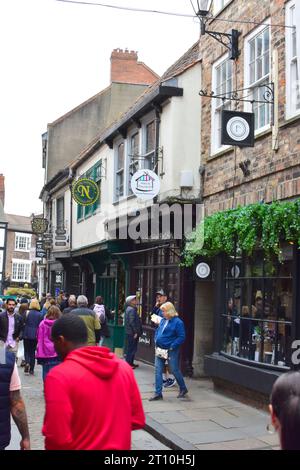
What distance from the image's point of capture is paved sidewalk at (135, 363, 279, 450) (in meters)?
7.05

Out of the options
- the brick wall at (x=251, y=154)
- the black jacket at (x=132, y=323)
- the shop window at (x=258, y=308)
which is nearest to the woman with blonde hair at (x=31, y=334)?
the black jacket at (x=132, y=323)

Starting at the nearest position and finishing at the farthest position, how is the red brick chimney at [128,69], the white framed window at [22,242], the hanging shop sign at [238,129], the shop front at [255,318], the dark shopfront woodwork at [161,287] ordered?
the shop front at [255,318] → the hanging shop sign at [238,129] → the dark shopfront woodwork at [161,287] → the red brick chimney at [128,69] → the white framed window at [22,242]

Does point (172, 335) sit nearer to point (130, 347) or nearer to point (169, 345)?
point (169, 345)

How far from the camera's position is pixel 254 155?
962cm

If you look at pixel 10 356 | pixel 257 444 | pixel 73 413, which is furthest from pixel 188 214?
pixel 73 413

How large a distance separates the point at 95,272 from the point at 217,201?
32.3 ft

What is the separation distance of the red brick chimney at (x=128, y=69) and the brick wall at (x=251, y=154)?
48.2ft

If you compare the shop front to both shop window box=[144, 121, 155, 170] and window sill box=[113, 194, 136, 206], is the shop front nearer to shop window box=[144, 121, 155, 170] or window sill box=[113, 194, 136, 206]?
shop window box=[144, 121, 155, 170]

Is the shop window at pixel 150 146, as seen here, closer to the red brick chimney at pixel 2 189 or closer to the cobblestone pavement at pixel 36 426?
the cobblestone pavement at pixel 36 426

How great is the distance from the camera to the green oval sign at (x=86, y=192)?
17891mm

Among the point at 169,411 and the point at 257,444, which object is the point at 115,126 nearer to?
the point at 169,411

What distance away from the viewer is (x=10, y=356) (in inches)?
161

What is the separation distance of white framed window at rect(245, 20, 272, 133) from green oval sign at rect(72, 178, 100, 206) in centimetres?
866

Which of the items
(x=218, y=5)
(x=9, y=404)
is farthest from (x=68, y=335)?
(x=218, y=5)
